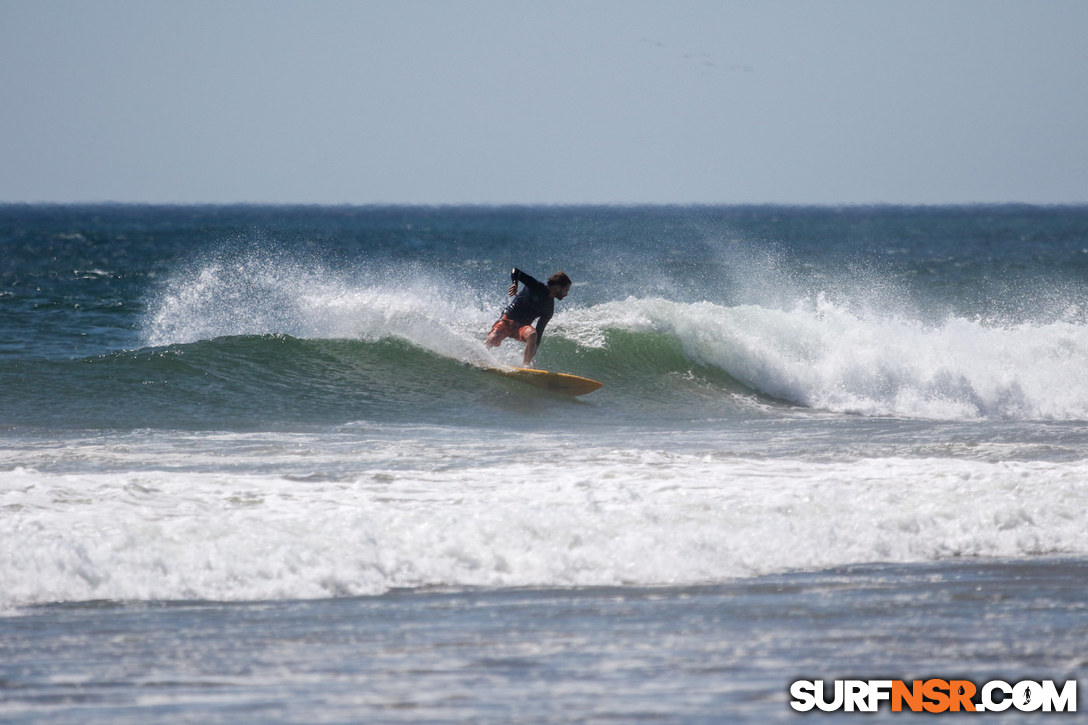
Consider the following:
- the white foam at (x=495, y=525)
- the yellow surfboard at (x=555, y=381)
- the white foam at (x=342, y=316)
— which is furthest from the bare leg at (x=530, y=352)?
the white foam at (x=495, y=525)

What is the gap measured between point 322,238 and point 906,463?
60127mm

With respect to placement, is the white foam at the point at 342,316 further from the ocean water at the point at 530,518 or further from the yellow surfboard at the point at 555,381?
the yellow surfboard at the point at 555,381

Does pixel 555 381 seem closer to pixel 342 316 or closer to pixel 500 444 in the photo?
pixel 500 444

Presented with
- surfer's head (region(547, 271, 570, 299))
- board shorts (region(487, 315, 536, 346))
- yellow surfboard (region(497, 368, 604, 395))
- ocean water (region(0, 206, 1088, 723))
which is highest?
surfer's head (region(547, 271, 570, 299))

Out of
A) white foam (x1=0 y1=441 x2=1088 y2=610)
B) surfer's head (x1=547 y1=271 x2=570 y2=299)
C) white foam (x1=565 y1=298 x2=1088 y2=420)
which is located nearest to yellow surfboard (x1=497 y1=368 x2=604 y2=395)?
surfer's head (x1=547 y1=271 x2=570 y2=299)

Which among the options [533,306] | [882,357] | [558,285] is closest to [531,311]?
[533,306]

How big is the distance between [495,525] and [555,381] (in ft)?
19.6

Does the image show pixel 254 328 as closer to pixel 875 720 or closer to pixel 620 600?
pixel 620 600

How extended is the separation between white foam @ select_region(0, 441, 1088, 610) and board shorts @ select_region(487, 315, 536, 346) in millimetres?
4719

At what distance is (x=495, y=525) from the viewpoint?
6.38m

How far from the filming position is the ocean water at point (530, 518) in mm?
4371

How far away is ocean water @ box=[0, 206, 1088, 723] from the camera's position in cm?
437

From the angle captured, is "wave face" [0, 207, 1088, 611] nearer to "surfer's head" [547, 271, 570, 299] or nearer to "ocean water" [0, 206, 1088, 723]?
"ocean water" [0, 206, 1088, 723]

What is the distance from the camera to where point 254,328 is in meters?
16.1
